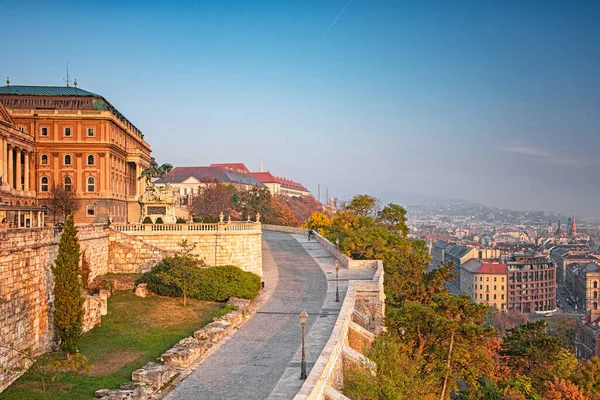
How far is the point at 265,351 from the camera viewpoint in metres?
21.2

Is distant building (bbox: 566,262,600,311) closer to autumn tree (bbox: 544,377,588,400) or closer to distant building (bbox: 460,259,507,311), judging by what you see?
distant building (bbox: 460,259,507,311)

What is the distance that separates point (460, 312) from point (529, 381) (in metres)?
12.0

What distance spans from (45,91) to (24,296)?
4223cm

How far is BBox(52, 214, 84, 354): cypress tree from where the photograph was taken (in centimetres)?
1933

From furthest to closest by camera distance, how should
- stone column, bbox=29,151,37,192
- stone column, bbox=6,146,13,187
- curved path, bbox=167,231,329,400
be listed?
stone column, bbox=29,151,37,192, stone column, bbox=6,146,13,187, curved path, bbox=167,231,329,400

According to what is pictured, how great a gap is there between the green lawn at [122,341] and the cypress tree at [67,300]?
31.6 inches

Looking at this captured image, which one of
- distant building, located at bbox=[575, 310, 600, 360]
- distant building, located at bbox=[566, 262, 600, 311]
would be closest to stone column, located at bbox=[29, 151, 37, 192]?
distant building, located at bbox=[575, 310, 600, 360]

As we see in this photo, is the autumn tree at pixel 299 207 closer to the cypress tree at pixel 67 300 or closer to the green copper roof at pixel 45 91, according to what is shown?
the green copper roof at pixel 45 91

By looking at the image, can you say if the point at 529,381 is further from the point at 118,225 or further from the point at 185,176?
the point at 185,176

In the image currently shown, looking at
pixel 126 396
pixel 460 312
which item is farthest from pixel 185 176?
pixel 126 396

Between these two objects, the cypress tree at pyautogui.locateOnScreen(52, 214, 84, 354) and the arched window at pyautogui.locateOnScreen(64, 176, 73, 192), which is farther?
the arched window at pyautogui.locateOnScreen(64, 176, 73, 192)

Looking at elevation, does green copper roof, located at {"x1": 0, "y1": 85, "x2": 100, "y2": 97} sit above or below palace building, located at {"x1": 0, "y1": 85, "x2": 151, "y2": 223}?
above

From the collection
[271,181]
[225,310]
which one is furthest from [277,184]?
[225,310]

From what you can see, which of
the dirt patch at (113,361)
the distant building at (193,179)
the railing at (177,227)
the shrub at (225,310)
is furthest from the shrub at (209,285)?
the distant building at (193,179)
